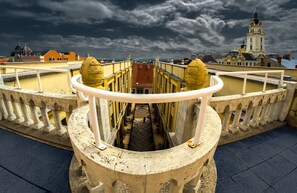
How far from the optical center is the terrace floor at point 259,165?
7.07 feet

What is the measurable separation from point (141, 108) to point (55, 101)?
20.0 meters

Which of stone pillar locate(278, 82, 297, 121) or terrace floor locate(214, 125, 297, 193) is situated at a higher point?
stone pillar locate(278, 82, 297, 121)

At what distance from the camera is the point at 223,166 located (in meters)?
2.49

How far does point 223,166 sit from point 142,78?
89.7 feet

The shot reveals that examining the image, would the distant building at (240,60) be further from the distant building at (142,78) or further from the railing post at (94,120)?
the railing post at (94,120)

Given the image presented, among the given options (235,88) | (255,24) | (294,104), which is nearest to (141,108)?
(235,88)

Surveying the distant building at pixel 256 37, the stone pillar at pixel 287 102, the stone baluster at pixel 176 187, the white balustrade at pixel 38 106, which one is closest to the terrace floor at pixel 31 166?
the white balustrade at pixel 38 106

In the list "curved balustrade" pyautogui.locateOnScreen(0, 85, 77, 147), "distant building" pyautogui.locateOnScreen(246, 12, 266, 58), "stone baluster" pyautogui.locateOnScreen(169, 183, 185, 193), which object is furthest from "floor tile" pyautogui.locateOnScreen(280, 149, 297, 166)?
"distant building" pyautogui.locateOnScreen(246, 12, 266, 58)

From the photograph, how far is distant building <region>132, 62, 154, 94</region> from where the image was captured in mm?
27763

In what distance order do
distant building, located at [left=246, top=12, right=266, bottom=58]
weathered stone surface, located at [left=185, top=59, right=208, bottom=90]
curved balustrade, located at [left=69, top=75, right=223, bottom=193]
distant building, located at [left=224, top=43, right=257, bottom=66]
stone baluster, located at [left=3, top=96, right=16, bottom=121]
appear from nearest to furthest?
curved balustrade, located at [left=69, top=75, right=223, bottom=193], weathered stone surface, located at [left=185, top=59, right=208, bottom=90], stone baluster, located at [left=3, top=96, right=16, bottom=121], distant building, located at [left=224, top=43, right=257, bottom=66], distant building, located at [left=246, top=12, right=266, bottom=58]

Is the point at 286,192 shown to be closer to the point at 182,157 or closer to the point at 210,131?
the point at 210,131

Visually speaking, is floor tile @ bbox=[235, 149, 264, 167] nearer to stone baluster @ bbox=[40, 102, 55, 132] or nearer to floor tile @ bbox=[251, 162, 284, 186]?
floor tile @ bbox=[251, 162, 284, 186]

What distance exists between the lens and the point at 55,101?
2.62 meters

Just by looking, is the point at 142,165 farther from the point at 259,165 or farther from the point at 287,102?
the point at 287,102
